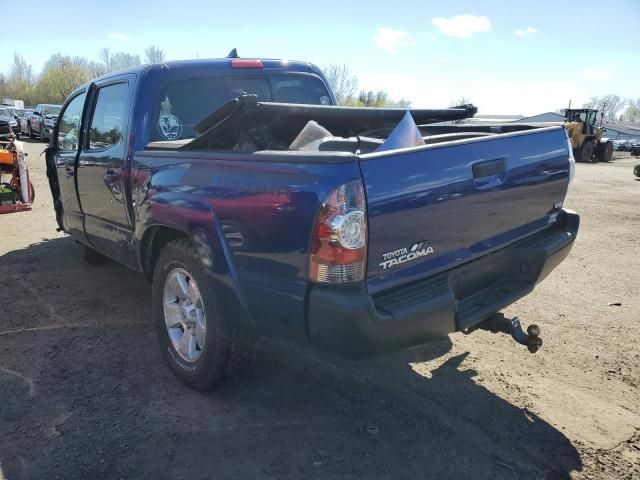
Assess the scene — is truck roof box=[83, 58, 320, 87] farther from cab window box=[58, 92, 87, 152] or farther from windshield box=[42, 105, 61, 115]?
windshield box=[42, 105, 61, 115]

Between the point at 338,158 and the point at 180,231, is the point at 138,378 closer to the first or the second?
the point at 180,231

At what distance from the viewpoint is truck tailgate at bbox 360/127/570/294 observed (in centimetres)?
220

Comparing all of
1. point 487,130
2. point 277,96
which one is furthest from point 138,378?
point 487,130

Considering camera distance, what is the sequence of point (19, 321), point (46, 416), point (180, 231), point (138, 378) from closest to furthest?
point (46, 416) → point (180, 231) → point (138, 378) → point (19, 321)

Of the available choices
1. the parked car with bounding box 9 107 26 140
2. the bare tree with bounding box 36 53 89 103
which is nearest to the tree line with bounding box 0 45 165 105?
the bare tree with bounding box 36 53 89 103

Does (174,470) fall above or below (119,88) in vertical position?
below

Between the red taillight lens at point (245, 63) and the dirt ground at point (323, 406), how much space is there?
2.23 meters

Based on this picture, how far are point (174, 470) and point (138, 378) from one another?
0.99 m

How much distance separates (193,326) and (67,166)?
2623 mm

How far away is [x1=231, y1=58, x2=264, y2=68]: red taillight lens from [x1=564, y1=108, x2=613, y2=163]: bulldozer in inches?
1076

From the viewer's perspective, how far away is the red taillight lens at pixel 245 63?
4.07m

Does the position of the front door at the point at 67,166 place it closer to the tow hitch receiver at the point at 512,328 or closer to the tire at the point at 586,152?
the tow hitch receiver at the point at 512,328

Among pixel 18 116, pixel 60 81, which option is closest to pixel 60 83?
pixel 60 81

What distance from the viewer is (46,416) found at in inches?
110
